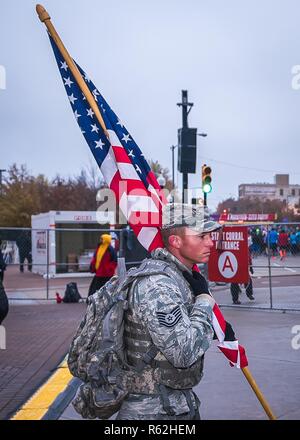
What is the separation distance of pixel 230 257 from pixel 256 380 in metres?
6.59

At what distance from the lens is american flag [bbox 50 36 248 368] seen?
3.97 m

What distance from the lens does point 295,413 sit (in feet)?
18.5

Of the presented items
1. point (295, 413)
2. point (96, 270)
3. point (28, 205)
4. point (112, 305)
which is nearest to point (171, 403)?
point (112, 305)

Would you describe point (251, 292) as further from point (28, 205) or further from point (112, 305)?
point (28, 205)

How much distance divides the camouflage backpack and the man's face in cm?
18

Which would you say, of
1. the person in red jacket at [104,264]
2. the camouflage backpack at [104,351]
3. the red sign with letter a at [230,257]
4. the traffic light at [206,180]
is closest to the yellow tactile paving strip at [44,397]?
the camouflage backpack at [104,351]

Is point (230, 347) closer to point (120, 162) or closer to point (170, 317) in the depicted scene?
point (170, 317)

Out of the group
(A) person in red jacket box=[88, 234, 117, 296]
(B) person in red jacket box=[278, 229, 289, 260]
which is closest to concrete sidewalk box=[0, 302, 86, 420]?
(A) person in red jacket box=[88, 234, 117, 296]

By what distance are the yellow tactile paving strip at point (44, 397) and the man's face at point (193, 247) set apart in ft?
10.8

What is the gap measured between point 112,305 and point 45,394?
4.07 meters

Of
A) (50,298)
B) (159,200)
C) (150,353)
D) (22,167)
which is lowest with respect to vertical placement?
(50,298)

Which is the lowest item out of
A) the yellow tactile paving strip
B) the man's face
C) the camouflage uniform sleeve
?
the yellow tactile paving strip
